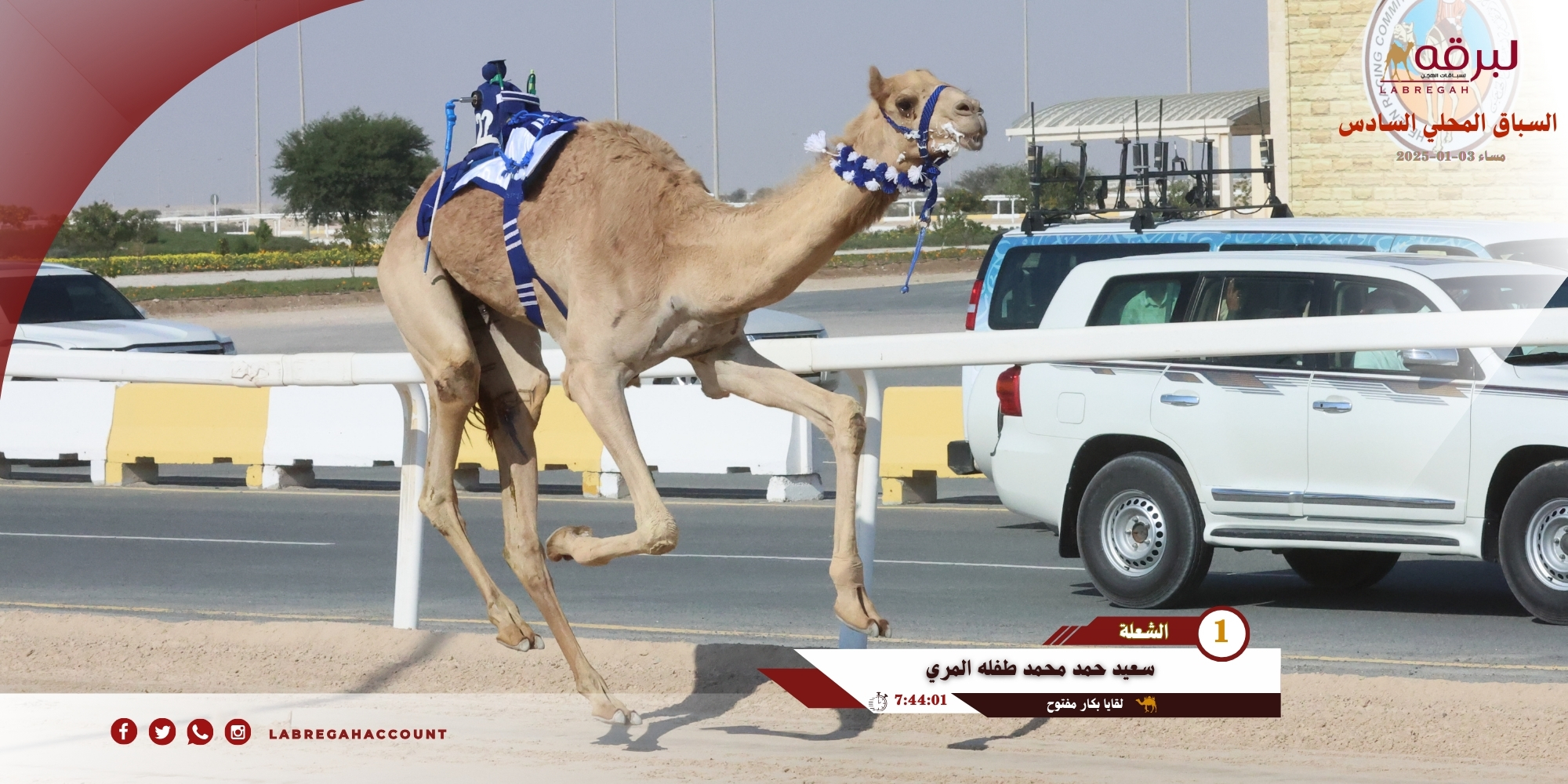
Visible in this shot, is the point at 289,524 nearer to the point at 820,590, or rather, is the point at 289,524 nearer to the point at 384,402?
the point at 384,402

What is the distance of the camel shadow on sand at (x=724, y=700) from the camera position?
653cm

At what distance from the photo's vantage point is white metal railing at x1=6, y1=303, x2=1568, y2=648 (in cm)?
550

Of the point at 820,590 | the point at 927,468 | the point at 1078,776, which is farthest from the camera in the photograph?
the point at 927,468

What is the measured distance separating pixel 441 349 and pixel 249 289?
41.3 meters

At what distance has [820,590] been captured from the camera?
38.2 feet

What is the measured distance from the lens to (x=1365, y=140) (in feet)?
91.0

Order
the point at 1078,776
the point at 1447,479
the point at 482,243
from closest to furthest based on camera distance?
1. the point at 1078,776
2. the point at 482,243
3. the point at 1447,479

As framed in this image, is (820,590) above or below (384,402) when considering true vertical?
below

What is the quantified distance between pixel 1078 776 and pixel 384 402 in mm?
13256

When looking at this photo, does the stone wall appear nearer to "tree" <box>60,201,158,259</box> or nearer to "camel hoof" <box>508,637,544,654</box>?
"camel hoof" <box>508,637,544,654</box>

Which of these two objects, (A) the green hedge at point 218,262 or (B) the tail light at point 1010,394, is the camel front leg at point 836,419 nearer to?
(B) the tail light at point 1010,394

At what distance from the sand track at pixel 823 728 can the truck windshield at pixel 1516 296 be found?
3.93 m

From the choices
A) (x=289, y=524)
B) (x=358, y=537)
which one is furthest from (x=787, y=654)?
(x=289, y=524)

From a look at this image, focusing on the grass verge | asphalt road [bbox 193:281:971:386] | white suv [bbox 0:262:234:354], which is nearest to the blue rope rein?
white suv [bbox 0:262:234:354]
